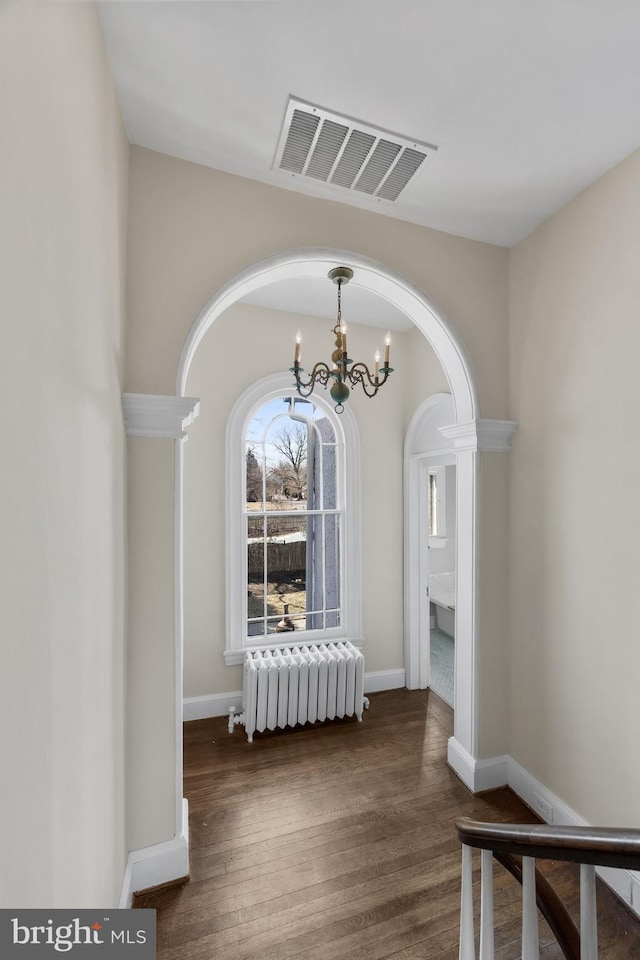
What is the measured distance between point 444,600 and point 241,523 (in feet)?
10.8

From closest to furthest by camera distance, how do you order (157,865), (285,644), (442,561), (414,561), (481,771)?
1. (157,865)
2. (481,771)
3. (285,644)
4. (414,561)
5. (442,561)

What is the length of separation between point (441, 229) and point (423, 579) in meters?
2.59

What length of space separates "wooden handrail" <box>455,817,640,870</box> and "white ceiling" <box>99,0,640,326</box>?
6.96 ft

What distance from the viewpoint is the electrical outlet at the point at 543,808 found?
210cm

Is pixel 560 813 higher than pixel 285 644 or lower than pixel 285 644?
lower

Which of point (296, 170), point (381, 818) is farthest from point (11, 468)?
point (381, 818)

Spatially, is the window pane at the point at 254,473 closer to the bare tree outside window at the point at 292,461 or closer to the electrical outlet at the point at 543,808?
the bare tree outside window at the point at 292,461

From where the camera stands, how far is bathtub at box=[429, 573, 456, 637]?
209 inches

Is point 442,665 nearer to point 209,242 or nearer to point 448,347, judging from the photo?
point 448,347

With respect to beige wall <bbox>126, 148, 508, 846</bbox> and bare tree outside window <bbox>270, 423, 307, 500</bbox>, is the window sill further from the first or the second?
bare tree outside window <bbox>270, 423, 307, 500</bbox>

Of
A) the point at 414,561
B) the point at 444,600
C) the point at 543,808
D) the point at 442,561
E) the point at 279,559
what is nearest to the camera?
the point at 543,808

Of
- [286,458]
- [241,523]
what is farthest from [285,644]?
[286,458]

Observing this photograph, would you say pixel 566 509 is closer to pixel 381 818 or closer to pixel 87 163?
pixel 381 818

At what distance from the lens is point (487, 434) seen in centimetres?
239
